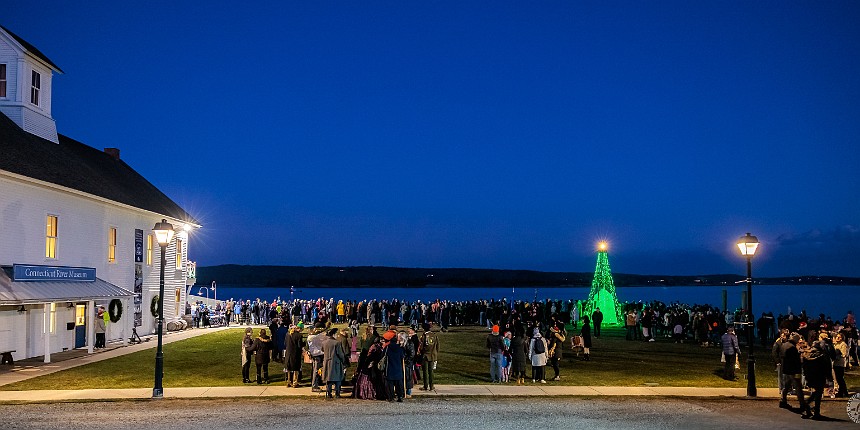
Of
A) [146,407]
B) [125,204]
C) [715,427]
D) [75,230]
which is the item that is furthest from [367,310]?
[715,427]

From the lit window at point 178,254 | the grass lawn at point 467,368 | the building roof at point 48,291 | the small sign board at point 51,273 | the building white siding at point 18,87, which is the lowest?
the grass lawn at point 467,368

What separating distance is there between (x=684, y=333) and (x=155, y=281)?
1100 inches

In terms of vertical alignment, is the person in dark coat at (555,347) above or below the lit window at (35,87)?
below

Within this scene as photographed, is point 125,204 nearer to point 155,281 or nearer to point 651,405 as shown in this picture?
point 155,281

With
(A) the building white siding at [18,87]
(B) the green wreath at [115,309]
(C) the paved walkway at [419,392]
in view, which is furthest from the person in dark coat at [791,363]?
(A) the building white siding at [18,87]

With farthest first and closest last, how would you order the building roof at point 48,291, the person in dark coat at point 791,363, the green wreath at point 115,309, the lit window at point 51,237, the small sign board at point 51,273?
the green wreath at point 115,309 < the lit window at point 51,237 < the small sign board at point 51,273 < the building roof at point 48,291 < the person in dark coat at point 791,363

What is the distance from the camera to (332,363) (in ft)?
58.5

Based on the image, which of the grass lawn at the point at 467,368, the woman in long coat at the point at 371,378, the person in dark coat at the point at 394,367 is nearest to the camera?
the person in dark coat at the point at 394,367

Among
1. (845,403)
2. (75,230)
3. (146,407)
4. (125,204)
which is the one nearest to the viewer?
(146,407)

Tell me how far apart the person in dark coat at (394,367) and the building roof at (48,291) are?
13.3 meters

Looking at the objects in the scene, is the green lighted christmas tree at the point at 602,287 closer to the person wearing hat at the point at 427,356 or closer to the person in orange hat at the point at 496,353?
the person in orange hat at the point at 496,353

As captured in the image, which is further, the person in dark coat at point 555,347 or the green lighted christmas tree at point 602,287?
the green lighted christmas tree at point 602,287

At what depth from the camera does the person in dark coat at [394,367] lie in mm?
17375

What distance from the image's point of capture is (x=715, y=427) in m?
14.7
